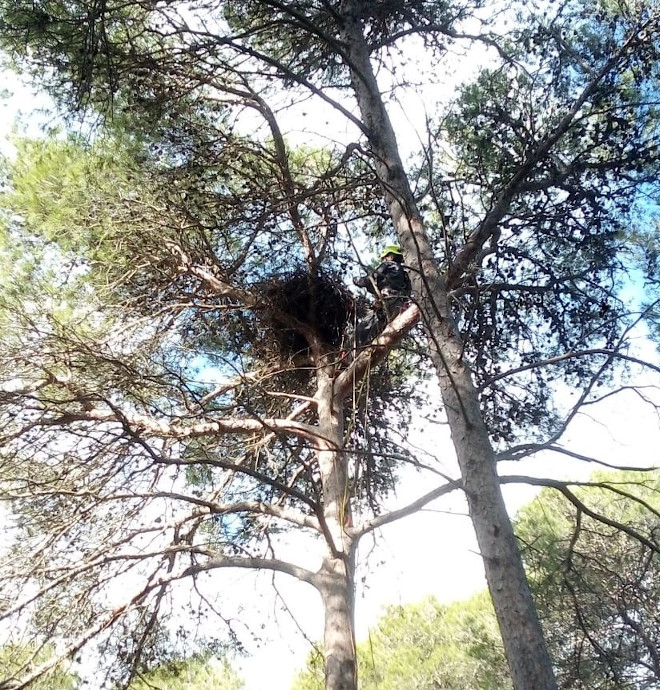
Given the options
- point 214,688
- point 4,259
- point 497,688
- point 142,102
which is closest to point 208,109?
point 142,102

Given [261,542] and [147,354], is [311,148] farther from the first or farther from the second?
[261,542]

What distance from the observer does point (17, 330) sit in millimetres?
4586

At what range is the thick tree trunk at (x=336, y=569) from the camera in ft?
12.5

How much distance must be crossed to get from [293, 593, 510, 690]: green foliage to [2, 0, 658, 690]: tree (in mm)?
9330

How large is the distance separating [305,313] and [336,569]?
2.36m

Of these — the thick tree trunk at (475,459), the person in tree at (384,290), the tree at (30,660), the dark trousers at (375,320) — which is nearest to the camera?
the thick tree trunk at (475,459)

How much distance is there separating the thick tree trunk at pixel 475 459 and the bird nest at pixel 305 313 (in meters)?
1.61

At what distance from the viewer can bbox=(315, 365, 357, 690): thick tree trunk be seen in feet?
12.5

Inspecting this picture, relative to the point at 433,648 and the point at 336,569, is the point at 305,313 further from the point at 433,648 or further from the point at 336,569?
the point at 433,648

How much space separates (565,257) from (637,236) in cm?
61

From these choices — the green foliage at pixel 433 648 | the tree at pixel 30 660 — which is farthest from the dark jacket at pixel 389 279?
the green foliage at pixel 433 648

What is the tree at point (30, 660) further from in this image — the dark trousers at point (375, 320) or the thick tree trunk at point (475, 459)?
the dark trousers at point (375, 320)

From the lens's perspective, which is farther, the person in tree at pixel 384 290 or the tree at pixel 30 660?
the person in tree at pixel 384 290

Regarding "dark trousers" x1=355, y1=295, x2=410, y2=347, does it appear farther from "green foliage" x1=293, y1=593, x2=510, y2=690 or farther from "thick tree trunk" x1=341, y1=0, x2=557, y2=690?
"green foliage" x1=293, y1=593, x2=510, y2=690
